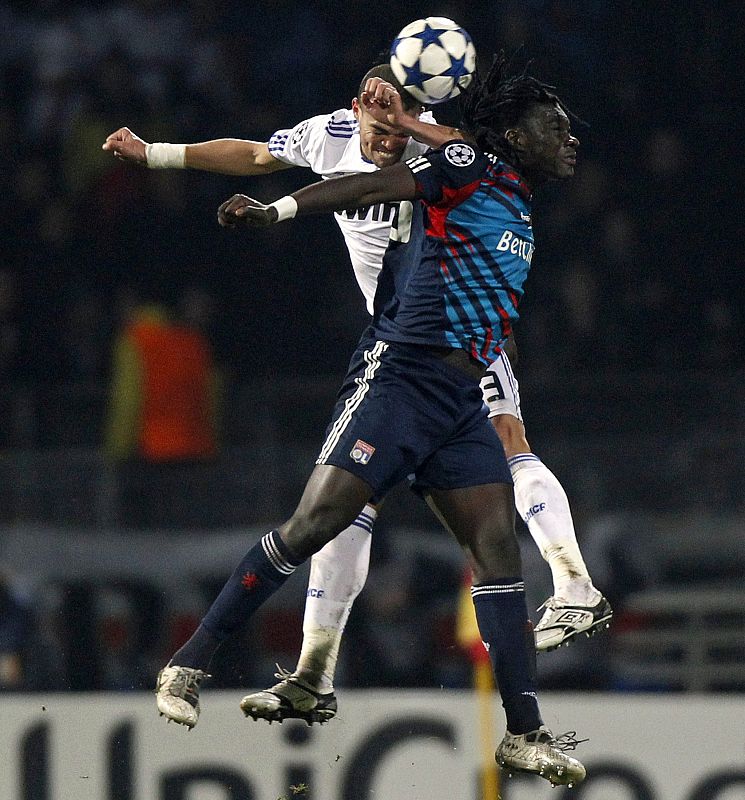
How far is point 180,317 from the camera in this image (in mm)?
9836

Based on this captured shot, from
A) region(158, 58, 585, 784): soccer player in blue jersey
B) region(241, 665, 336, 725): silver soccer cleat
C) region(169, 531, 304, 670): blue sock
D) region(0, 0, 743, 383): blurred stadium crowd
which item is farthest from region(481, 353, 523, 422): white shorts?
region(0, 0, 743, 383): blurred stadium crowd

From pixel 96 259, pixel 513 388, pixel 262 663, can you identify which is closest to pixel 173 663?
pixel 513 388

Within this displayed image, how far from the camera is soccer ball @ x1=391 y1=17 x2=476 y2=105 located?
4930 mm

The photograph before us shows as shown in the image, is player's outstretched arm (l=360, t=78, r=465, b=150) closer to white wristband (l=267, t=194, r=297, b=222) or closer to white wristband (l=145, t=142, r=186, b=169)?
white wristband (l=267, t=194, r=297, b=222)

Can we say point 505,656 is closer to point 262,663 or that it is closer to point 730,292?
point 262,663

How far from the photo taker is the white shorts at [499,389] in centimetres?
530

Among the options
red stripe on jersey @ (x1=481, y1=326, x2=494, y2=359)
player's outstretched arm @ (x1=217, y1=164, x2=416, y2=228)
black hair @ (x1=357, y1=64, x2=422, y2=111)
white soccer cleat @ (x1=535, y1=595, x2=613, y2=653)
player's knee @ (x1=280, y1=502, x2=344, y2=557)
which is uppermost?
black hair @ (x1=357, y1=64, x2=422, y2=111)

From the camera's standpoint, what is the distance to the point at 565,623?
5.05m

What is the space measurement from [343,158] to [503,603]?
1460 mm

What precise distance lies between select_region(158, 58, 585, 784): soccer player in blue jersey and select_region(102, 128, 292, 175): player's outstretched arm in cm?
67

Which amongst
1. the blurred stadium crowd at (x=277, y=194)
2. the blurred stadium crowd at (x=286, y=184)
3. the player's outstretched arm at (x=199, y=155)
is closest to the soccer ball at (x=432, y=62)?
the player's outstretched arm at (x=199, y=155)

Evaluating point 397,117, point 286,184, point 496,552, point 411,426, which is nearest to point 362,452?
point 411,426

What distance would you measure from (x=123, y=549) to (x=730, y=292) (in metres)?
4.13

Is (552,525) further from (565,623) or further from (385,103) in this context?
(385,103)
